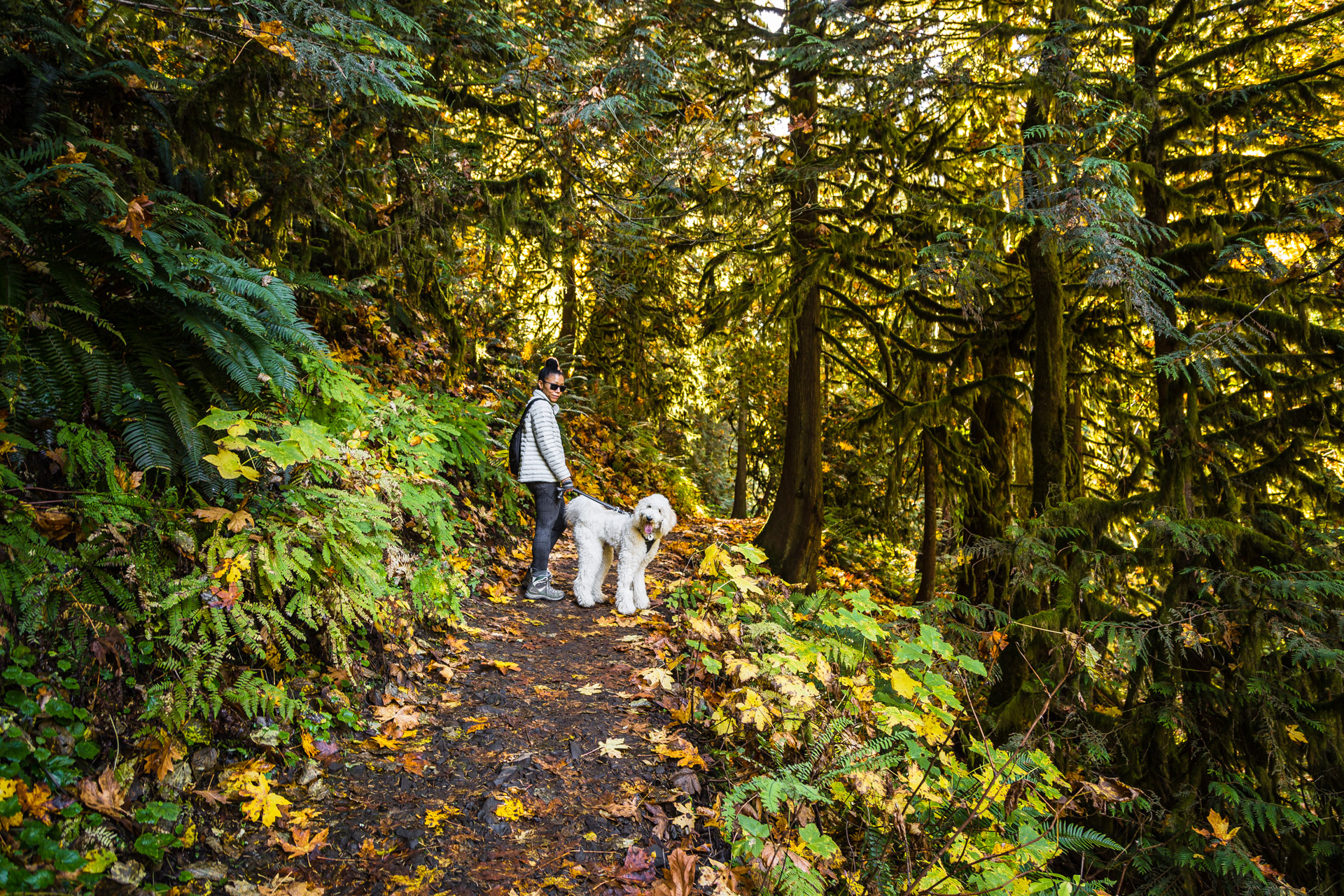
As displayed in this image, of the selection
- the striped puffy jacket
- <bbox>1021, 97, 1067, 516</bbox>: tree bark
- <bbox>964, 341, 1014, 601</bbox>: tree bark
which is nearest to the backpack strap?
the striped puffy jacket

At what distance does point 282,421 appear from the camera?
12.9ft

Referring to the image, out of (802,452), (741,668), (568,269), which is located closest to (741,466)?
(802,452)

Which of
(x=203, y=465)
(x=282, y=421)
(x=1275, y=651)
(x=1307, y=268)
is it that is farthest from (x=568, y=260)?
(x=1275, y=651)

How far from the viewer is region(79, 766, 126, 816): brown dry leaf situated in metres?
2.25

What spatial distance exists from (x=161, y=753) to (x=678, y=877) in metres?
2.27

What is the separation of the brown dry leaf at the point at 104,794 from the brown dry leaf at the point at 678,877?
2135 mm

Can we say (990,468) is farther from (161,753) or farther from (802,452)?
(161,753)

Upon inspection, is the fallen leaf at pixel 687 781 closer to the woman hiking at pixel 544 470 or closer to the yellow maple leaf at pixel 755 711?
the yellow maple leaf at pixel 755 711

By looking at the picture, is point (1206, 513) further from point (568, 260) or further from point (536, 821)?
point (568, 260)

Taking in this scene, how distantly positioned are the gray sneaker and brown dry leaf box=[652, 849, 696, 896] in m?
3.73

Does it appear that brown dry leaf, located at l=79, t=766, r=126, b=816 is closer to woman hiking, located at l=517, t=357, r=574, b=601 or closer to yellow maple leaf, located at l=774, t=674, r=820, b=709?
yellow maple leaf, located at l=774, t=674, r=820, b=709

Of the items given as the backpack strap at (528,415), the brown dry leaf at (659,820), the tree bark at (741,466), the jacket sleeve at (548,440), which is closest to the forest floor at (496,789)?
the brown dry leaf at (659,820)

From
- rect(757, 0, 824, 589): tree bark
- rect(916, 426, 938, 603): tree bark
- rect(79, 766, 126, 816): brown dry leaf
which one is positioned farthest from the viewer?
rect(916, 426, 938, 603): tree bark

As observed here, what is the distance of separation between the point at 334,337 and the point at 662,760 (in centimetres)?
632
